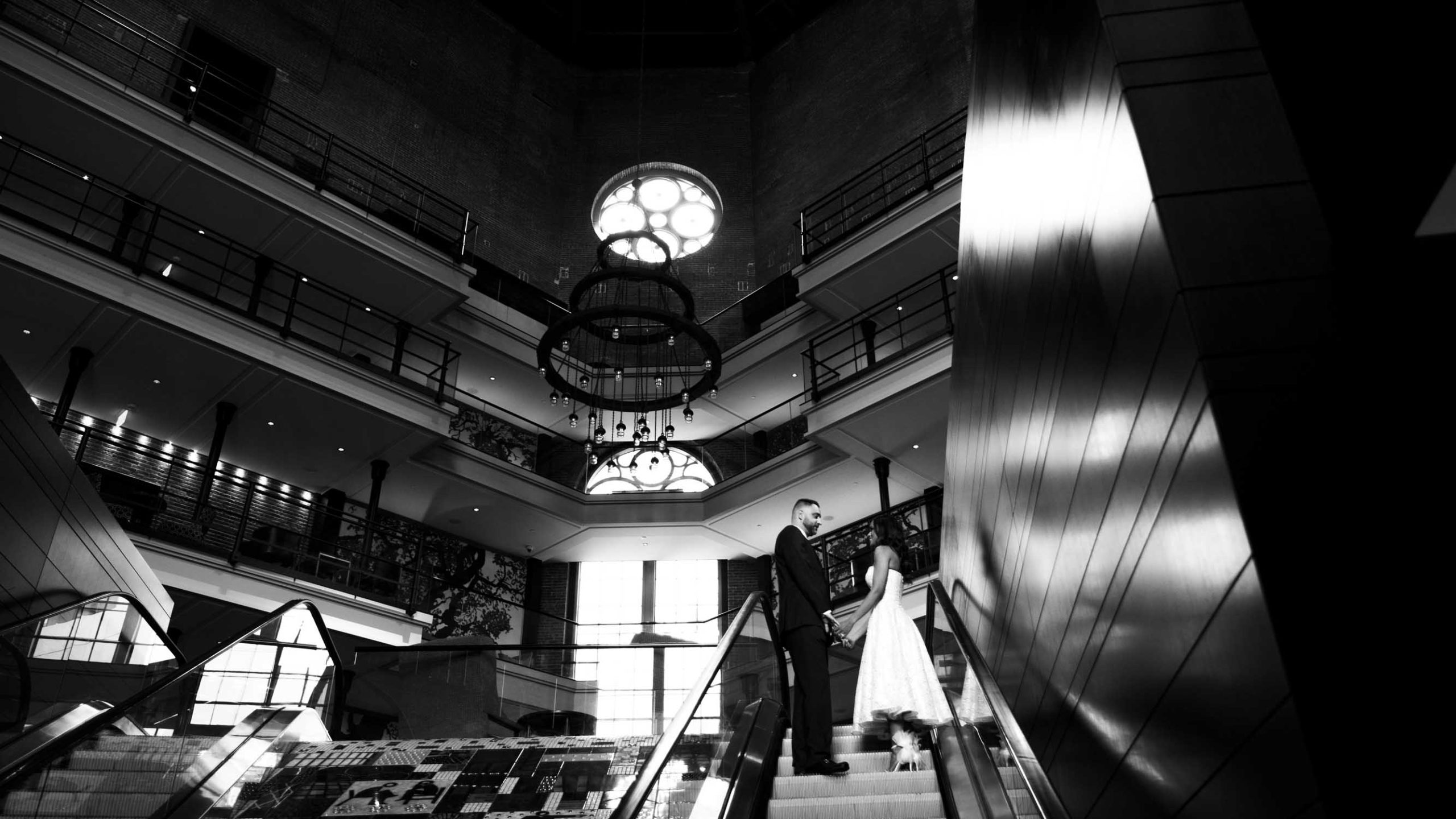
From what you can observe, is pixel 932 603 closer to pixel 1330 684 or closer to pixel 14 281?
pixel 1330 684

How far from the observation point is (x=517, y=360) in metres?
19.4

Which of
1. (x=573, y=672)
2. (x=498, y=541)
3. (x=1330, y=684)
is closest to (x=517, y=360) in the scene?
(x=498, y=541)

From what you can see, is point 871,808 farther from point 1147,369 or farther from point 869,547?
point 869,547

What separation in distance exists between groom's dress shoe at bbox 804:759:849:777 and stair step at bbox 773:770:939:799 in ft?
0.26

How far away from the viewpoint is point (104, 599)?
23.2 feet

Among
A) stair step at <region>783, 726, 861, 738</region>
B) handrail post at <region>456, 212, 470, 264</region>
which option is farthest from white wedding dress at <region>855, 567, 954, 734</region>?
handrail post at <region>456, 212, 470, 264</region>

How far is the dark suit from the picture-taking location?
5289 mm

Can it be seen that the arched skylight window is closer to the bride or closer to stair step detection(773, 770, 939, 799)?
the bride

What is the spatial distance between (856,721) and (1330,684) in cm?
515

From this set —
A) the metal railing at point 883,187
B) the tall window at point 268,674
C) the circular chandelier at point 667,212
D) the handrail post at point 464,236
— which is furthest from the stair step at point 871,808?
the handrail post at point 464,236

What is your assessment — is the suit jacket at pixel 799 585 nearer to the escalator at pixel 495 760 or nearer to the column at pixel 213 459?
the escalator at pixel 495 760

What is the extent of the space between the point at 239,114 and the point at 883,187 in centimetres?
1136

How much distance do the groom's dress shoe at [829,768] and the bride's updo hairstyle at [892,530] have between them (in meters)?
8.99

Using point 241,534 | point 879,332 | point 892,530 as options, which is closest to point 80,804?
point 241,534
